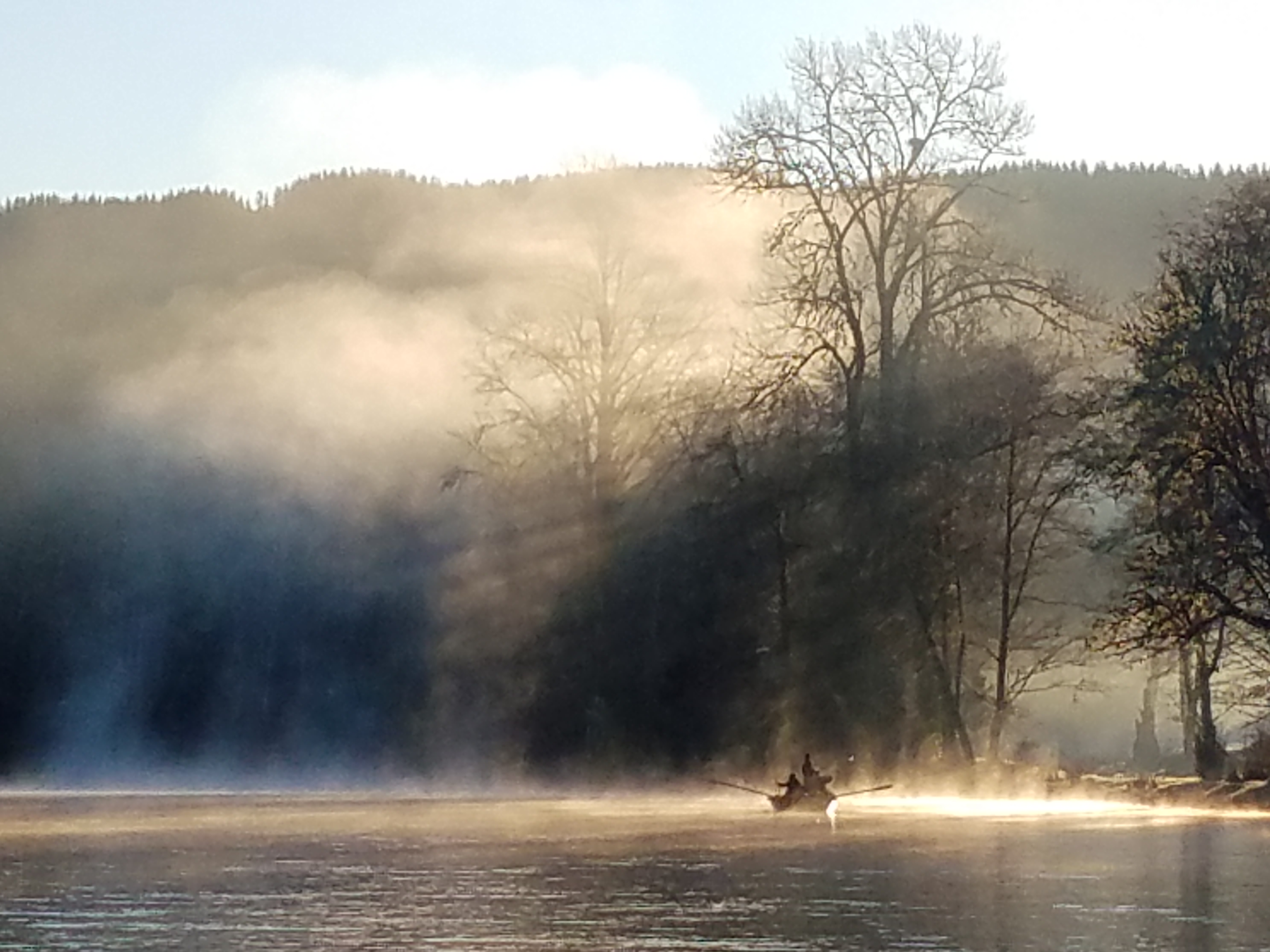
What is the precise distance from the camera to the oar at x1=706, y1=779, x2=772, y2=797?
39131 millimetres

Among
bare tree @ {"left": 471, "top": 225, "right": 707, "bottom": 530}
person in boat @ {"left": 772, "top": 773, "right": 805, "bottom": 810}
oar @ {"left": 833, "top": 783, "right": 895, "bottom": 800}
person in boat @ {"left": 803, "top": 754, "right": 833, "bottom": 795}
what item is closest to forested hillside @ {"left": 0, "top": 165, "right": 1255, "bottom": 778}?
bare tree @ {"left": 471, "top": 225, "right": 707, "bottom": 530}

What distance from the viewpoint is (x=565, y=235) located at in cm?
A: 4916

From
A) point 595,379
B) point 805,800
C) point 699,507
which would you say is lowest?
point 805,800

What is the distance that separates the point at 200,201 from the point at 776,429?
124ft

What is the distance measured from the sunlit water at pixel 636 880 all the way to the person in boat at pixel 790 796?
15.1 inches

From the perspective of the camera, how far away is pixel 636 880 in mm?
22234

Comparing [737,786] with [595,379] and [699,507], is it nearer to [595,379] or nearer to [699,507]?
[699,507]

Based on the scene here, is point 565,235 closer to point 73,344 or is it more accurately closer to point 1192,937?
point 73,344


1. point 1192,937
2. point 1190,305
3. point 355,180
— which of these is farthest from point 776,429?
Answer: point 355,180

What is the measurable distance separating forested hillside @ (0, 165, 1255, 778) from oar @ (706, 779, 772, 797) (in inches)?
36.1

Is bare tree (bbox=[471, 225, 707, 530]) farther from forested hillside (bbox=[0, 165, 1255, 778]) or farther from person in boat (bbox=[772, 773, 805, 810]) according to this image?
person in boat (bbox=[772, 773, 805, 810])

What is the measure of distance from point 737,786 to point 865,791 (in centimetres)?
279

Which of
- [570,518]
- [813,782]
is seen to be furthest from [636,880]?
[570,518]

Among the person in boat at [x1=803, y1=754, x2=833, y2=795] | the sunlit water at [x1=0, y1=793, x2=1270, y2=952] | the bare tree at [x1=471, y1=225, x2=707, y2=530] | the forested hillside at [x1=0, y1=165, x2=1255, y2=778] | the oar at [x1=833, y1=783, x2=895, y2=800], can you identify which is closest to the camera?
the sunlit water at [x1=0, y1=793, x2=1270, y2=952]
